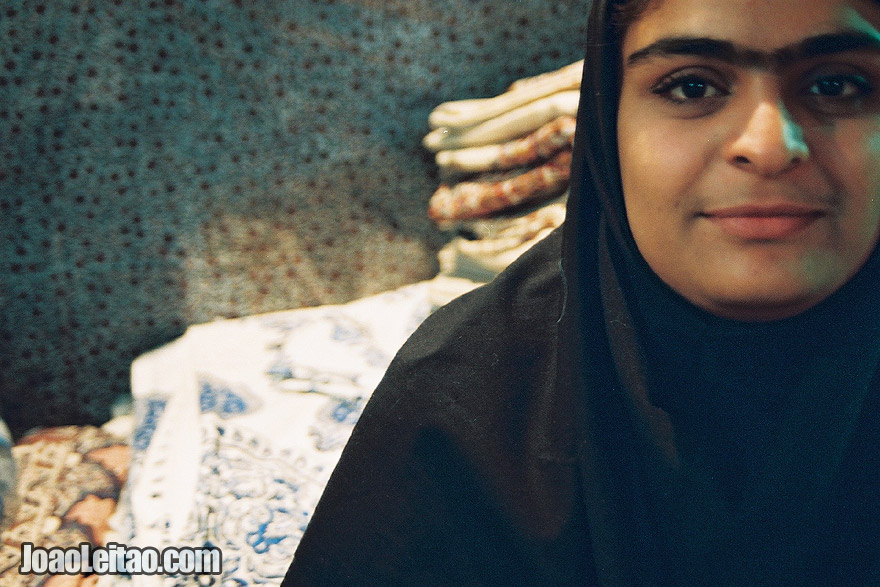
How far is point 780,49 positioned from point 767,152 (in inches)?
3.6

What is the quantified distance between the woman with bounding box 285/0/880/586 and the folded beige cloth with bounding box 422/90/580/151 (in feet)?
1.44

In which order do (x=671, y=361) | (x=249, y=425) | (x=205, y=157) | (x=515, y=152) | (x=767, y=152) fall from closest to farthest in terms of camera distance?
(x=767, y=152) < (x=671, y=361) < (x=249, y=425) < (x=515, y=152) < (x=205, y=157)

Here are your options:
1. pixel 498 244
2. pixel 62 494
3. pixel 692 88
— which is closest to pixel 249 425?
pixel 62 494

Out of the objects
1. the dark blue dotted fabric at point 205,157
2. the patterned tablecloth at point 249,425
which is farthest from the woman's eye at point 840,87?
the dark blue dotted fabric at point 205,157

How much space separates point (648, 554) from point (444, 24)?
1177 mm

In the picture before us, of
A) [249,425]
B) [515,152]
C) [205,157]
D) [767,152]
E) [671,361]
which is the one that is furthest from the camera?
[205,157]

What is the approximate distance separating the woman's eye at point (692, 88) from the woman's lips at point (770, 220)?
0.37ft

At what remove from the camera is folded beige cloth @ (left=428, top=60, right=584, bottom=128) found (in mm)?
1112

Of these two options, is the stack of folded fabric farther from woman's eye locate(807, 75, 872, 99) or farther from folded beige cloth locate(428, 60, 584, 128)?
woman's eye locate(807, 75, 872, 99)

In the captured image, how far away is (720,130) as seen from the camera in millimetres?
525

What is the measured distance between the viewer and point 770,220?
0.50 metres

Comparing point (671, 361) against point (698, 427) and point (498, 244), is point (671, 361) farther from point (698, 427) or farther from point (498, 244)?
point (498, 244)

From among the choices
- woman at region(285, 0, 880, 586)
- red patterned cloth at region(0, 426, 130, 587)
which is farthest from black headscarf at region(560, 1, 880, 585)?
red patterned cloth at region(0, 426, 130, 587)

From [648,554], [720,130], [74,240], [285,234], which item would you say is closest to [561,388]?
[648,554]
